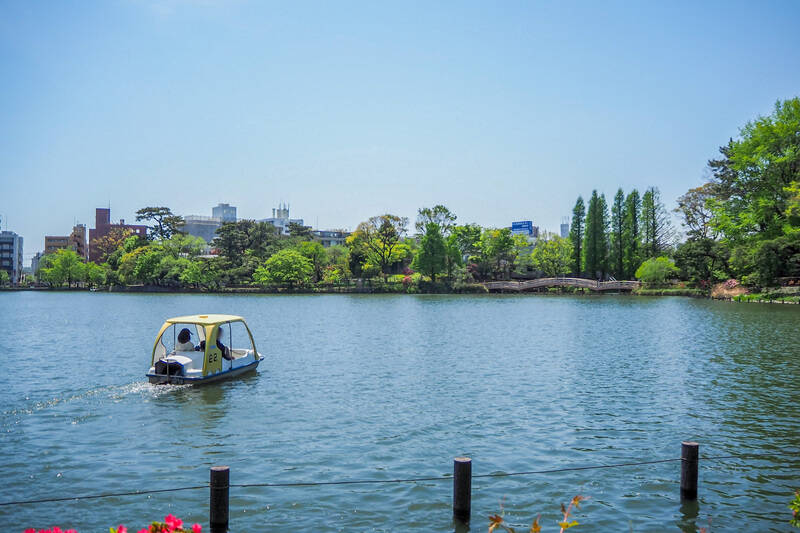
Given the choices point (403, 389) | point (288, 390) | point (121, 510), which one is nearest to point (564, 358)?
point (403, 389)

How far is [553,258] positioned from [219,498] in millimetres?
90894

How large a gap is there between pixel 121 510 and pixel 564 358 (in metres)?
18.3

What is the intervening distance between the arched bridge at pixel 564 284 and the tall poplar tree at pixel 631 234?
8039 mm

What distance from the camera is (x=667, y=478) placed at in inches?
410

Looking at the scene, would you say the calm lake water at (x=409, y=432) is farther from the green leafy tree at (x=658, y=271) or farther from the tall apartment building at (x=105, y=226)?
the tall apartment building at (x=105, y=226)

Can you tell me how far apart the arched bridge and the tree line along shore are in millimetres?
2164

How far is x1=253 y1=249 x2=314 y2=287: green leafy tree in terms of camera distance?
87.9 metres

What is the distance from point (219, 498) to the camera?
25.1ft

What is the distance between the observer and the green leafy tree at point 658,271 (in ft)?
242

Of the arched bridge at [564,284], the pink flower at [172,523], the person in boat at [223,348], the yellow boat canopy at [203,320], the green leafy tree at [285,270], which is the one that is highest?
the green leafy tree at [285,270]

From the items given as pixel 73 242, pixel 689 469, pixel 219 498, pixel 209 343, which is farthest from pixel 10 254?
pixel 689 469

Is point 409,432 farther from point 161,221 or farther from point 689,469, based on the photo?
point 161,221

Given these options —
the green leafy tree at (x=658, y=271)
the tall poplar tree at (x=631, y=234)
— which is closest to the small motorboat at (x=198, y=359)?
the green leafy tree at (x=658, y=271)

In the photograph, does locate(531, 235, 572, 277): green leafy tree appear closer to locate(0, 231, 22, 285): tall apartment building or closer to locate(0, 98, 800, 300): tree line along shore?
locate(0, 98, 800, 300): tree line along shore
